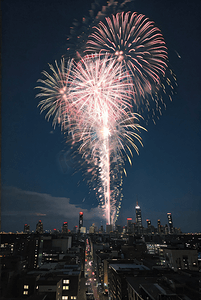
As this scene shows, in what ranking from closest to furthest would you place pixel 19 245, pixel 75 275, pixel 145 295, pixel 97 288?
pixel 145 295
pixel 75 275
pixel 97 288
pixel 19 245

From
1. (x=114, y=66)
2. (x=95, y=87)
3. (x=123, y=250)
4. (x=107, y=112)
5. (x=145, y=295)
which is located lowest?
(x=123, y=250)

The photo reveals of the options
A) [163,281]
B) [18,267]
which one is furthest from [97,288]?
[163,281]

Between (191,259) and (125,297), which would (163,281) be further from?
(191,259)

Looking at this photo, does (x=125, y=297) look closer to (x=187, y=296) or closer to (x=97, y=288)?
(x=187, y=296)

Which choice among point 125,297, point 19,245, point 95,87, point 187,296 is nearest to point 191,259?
point 125,297

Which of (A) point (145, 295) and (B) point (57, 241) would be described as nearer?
(A) point (145, 295)

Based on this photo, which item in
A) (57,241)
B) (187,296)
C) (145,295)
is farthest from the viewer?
(57,241)

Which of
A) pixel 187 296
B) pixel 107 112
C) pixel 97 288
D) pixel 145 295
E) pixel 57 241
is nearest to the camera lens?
pixel 187 296

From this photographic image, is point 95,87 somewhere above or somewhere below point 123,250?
above

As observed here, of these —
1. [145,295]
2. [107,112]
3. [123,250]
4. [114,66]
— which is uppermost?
[114,66]
